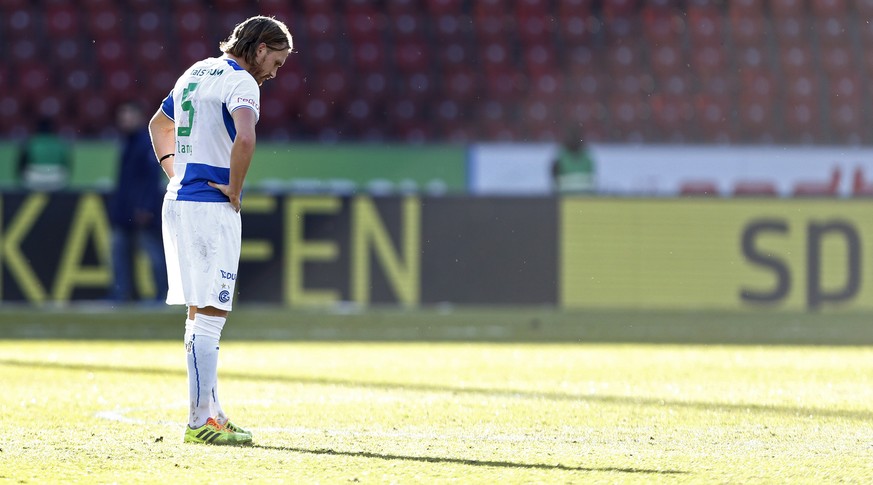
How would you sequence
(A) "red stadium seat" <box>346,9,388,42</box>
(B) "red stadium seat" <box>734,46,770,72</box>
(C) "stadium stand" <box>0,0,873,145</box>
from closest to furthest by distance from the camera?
(C) "stadium stand" <box>0,0,873,145</box>
(A) "red stadium seat" <box>346,9,388,42</box>
(B) "red stadium seat" <box>734,46,770,72</box>

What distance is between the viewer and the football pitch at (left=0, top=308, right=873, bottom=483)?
18.4 feet

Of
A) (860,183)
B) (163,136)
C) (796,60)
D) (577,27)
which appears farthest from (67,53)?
(163,136)

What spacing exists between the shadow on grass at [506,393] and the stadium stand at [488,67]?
9.59m

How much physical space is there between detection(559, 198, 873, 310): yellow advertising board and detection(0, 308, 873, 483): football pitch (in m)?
1.11

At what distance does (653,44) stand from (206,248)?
1516 centimetres

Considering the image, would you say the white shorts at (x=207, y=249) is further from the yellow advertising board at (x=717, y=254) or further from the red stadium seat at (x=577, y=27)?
the red stadium seat at (x=577, y=27)

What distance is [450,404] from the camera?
7891 millimetres

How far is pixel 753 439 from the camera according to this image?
21.3 ft

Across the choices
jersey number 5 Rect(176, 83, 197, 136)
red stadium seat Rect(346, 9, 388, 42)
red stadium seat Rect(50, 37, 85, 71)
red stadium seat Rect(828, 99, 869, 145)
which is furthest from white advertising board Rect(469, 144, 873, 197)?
jersey number 5 Rect(176, 83, 197, 136)

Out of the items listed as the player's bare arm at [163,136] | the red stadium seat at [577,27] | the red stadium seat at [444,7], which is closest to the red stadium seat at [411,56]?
the red stadium seat at [444,7]

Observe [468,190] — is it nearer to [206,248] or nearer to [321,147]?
[321,147]

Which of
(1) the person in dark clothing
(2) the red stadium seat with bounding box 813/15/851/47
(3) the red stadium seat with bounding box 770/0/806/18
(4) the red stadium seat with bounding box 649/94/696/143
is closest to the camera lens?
(1) the person in dark clothing

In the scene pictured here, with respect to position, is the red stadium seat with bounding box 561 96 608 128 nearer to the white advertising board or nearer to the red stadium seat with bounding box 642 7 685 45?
the red stadium seat with bounding box 642 7 685 45

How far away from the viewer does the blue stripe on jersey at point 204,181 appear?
6.36 m
